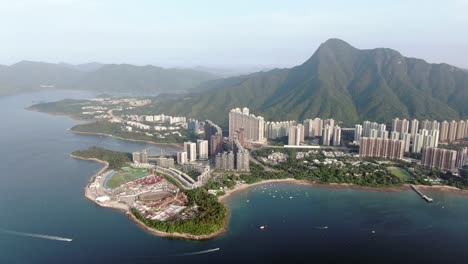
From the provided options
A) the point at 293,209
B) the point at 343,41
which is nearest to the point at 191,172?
the point at 293,209

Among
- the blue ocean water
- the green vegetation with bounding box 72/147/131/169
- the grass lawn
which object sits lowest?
the blue ocean water

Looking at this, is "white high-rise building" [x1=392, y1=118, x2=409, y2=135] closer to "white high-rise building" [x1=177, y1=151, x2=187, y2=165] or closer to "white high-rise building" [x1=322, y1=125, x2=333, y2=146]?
"white high-rise building" [x1=322, y1=125, x2=333, y2=146]

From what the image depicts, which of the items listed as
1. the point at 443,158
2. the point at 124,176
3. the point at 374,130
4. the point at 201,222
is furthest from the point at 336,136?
the point at 201,222

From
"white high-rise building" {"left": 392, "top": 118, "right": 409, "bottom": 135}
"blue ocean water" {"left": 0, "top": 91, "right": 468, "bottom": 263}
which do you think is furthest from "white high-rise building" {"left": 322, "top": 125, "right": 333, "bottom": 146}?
"blue ocean water" {"left": 0, "top": 91, "right": 468, "bottom": 263}

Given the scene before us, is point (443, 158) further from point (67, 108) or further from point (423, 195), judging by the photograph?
point (67, 108)

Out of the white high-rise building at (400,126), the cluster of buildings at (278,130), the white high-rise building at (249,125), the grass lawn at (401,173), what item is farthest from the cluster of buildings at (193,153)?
the white high-rise building at (400,126)

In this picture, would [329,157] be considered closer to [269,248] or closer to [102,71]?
[269,248]
